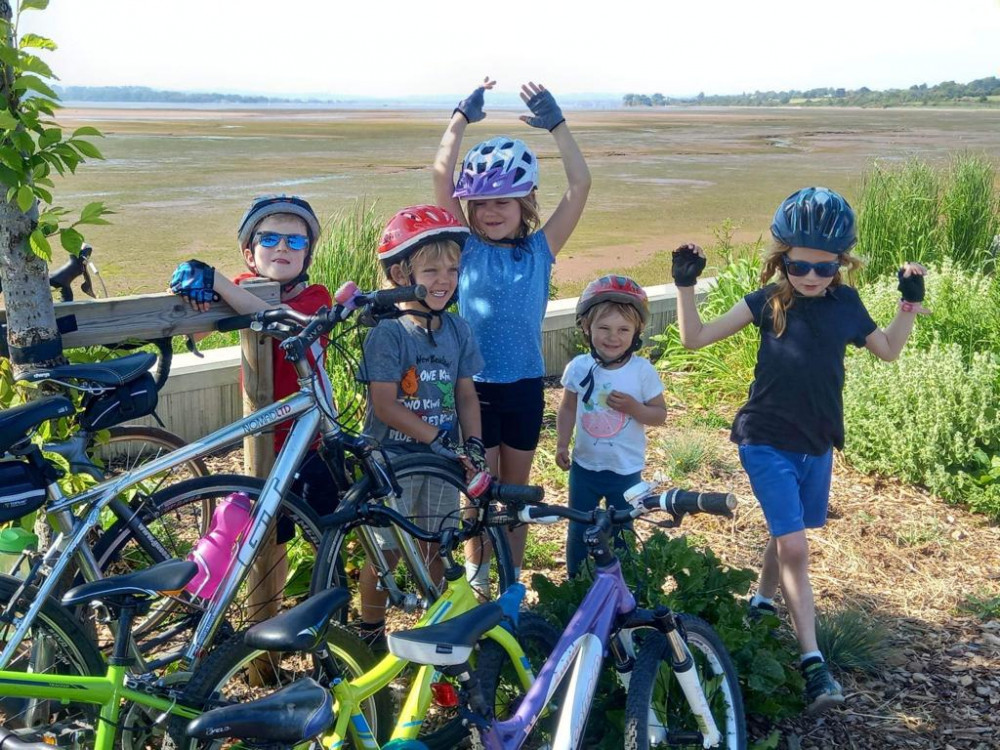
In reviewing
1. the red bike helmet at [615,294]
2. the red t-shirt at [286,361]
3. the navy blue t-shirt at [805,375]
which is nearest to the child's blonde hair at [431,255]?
the red t-shirt at [286,361]

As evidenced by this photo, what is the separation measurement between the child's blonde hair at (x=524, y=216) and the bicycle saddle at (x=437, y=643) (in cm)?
221

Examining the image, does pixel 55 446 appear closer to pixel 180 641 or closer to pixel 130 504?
pixel 130 504

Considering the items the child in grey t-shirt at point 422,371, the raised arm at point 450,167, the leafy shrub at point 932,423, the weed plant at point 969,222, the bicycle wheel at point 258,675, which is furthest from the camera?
the weed plant at point 969,222

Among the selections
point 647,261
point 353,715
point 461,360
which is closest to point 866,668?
point 461,360

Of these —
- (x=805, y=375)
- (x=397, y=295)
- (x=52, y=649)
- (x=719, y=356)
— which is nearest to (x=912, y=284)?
(x=805, y=375)

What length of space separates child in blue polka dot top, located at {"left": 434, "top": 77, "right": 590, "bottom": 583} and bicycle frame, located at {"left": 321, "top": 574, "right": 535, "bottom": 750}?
1.40m

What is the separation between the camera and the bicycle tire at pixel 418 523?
3646 mm

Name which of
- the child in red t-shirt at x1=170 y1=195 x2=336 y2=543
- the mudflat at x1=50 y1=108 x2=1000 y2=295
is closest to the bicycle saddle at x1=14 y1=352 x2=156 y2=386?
the child in red t-shirt at x1=170 y1=195 x2=336 y2=543

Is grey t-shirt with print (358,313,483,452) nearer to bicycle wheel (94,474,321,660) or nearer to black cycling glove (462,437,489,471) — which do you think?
black cycling glove (462,437,489,471)

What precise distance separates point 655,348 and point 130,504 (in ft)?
18.0

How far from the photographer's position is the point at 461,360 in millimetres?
4293

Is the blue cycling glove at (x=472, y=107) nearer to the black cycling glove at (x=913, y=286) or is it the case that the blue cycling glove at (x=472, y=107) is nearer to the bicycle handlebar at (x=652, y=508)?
the black cycling glove at (x=913, y=286)

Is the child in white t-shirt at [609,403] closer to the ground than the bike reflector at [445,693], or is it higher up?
higher up

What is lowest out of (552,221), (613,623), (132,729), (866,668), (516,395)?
(866,668)
